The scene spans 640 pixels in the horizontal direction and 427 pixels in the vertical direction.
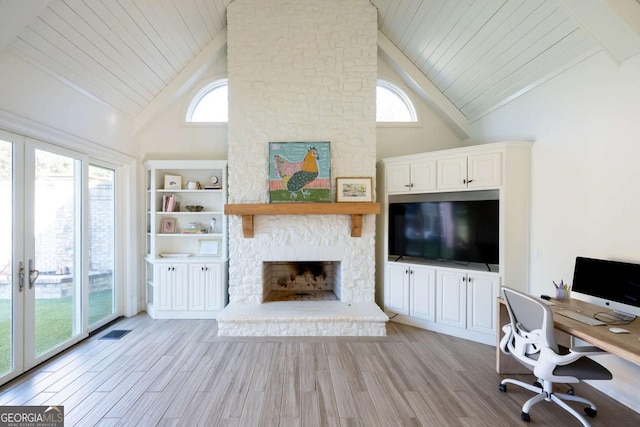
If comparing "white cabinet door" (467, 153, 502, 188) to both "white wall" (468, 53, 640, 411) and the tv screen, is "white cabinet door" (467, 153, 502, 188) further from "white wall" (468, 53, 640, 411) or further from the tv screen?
"white wall" (468, 53, 640, 411)

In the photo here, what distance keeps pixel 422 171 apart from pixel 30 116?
4.31 m

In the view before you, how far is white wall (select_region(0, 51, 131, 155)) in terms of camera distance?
242cm

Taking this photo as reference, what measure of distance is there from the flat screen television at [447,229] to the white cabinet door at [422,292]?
22 cm

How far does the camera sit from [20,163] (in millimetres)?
2574

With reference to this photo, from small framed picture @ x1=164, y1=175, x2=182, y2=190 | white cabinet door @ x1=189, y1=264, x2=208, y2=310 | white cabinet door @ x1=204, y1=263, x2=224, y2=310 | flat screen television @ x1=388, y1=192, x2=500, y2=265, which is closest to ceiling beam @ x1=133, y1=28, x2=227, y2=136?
small framed picture @ x1=164, y1=175, x2=182, y2=190

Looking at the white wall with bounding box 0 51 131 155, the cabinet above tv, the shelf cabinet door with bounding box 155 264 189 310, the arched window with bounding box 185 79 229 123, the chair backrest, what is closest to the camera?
the chair backrest

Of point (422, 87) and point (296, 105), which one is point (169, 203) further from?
point (422, 87)

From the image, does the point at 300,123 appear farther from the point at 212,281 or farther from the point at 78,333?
the point at 78,333

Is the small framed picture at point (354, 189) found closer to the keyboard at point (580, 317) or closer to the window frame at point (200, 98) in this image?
the window frame at point (200, 98)

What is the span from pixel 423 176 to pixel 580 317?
2.17 m

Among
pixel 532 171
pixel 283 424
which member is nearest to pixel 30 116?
pixel 283 424

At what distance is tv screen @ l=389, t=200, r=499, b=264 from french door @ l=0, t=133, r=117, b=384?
4040 millimetres

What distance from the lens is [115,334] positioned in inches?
139

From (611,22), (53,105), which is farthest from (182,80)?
(611,22)
